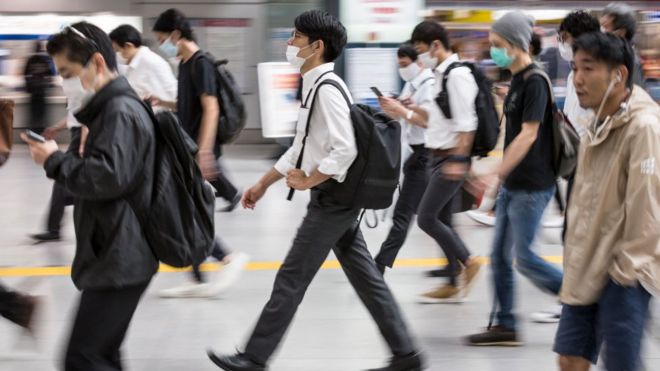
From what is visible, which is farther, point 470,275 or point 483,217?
point 483,217

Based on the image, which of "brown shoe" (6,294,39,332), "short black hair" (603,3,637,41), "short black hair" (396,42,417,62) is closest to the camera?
"brown shoe" (6,294,39,332)

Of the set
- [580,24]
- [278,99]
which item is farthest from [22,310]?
[278,99]

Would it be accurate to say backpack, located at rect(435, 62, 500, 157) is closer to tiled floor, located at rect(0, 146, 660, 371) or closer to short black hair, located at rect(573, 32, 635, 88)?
tiled floor, located at rect(0, 146, 660, 371)

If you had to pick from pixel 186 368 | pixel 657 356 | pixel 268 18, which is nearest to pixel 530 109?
pixel 657 356

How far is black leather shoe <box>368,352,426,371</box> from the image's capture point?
434cm

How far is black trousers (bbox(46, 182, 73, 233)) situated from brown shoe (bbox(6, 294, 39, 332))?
2490mm

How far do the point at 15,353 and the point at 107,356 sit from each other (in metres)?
1.58

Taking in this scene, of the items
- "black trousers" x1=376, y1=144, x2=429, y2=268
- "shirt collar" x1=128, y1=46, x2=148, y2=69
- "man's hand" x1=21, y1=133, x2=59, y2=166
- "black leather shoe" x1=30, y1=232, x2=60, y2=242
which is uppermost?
"man's hand" x1=21, y1=133, x2=59, y2=166

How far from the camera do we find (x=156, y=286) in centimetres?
607

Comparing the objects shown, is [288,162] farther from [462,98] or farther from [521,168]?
[462,98]

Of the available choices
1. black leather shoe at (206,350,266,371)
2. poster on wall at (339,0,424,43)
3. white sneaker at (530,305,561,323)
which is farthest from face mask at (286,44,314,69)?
poster on wall at (339,0,424,43)

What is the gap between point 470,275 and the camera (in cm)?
568

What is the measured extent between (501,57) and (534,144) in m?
0.45

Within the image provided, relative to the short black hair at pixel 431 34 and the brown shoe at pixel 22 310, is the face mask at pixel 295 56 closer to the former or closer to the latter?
the short black hair at pixel 431 34
